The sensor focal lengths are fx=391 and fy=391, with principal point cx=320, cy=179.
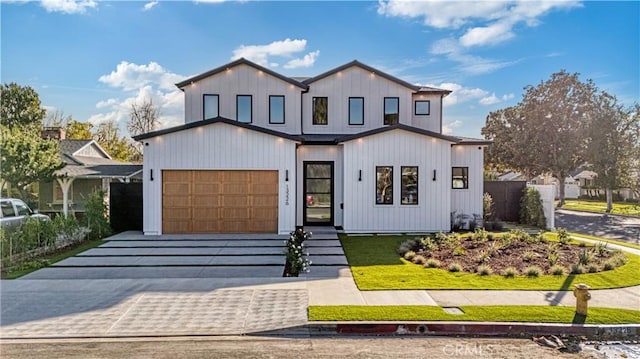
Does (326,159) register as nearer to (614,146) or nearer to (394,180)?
(394,180)

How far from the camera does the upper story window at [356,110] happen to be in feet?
57.1

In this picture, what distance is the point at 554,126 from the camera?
3247 centimetres

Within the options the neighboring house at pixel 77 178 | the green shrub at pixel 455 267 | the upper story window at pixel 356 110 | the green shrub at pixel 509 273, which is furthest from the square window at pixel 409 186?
the neighboring house at pixel 77 178

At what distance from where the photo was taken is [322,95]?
17.4 metres

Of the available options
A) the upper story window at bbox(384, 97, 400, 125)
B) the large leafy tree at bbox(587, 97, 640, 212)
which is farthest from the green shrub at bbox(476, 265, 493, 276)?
the large leafy tree at bbox(587, 97, 640, 212)

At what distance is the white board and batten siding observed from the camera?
1404cm

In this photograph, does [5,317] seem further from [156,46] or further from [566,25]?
[566,25]

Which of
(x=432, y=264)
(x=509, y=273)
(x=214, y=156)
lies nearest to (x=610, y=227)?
(x=509, y=273)

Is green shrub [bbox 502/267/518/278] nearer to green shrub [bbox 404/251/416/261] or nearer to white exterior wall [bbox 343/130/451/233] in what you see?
green shrub [bbox 404/251/416/261]

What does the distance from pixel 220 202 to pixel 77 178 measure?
15.3m

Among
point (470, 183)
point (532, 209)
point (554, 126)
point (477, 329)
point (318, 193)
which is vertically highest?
point (554, 126)

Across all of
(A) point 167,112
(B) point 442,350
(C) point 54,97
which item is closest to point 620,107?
(B) point 442,350

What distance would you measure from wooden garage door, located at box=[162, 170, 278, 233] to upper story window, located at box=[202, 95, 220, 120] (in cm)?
382

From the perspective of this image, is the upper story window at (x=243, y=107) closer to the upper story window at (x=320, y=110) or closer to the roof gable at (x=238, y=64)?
the roof gable at (x=238, y=64)
